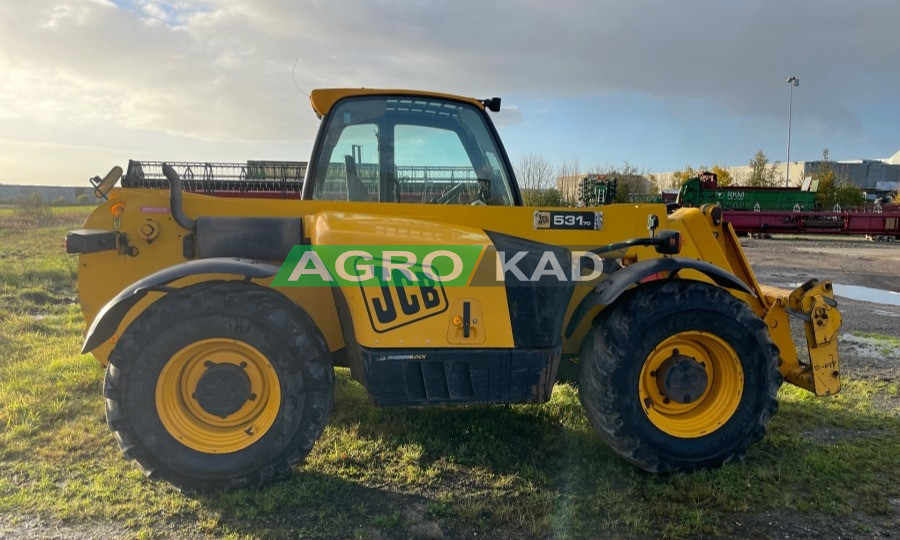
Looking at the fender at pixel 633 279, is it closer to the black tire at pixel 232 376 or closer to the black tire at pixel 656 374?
the black tire at pixel 656 374

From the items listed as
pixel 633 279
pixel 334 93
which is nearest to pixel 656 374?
pixel 633 279

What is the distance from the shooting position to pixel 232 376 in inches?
127

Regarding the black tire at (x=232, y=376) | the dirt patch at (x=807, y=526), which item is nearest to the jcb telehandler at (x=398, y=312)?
the black tire at (x=232, y=376)

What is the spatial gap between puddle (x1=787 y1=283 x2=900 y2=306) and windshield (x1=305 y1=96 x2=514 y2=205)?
864cm

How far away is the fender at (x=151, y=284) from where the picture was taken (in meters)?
3.16

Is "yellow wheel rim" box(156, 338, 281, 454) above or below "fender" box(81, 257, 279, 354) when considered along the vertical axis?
below

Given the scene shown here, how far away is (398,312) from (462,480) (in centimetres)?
116

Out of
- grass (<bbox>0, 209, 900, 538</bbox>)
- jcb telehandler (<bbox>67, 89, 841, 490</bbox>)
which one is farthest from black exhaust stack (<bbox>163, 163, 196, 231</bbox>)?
grass (<bbox>0, 209, 900, 538</bbox>)

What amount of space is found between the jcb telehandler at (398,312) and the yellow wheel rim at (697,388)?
1cm

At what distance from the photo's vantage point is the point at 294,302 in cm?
346

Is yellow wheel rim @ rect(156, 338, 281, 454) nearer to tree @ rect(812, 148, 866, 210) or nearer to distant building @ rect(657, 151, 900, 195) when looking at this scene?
tree @ rect(812, 148, 866, 210)

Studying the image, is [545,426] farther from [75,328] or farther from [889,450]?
[75,328]

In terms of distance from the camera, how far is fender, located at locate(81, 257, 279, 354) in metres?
3.16

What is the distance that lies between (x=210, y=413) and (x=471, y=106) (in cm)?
Result: 265
